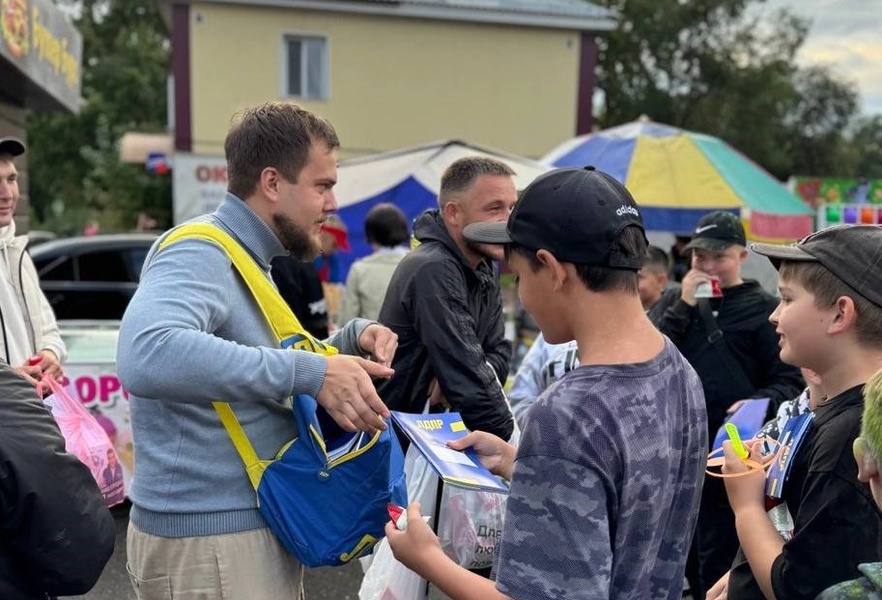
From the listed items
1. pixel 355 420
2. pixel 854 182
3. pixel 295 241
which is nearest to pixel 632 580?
pixel 355 420

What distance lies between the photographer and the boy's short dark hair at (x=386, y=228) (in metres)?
5.91

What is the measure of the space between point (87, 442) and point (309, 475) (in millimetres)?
1314

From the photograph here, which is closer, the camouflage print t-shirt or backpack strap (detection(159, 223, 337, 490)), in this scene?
the camouflage print t-shirt

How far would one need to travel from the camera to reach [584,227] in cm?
145

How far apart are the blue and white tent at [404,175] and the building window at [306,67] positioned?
37.3 ft

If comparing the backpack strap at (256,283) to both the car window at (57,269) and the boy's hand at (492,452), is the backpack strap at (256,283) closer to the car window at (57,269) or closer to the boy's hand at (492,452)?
the boy's hand at (492,452)

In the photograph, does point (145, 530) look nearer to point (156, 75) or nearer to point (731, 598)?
point (731, 598)

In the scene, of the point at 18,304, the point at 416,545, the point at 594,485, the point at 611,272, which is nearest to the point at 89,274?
the point at 18,304

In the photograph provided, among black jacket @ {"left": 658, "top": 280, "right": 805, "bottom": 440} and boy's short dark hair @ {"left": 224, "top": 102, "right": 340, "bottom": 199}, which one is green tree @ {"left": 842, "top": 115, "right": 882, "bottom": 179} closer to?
black jacket @ {"left": 658, "top": 280, "right": 805, "bottom": 440}

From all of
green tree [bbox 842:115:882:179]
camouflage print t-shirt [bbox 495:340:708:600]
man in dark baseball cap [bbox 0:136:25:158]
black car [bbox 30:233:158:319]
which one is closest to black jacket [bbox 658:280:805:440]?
camouflage print t-shirt [bbox 495:340:708:600]

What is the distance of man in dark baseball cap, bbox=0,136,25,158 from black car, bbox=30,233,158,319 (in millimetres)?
4718

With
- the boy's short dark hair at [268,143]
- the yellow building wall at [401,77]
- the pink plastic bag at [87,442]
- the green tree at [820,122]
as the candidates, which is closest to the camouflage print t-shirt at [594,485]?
the boy's short dark hair at [268,143]

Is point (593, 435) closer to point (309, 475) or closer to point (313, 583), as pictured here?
point (309, 475)

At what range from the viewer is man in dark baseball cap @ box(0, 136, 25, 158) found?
3611 mm
